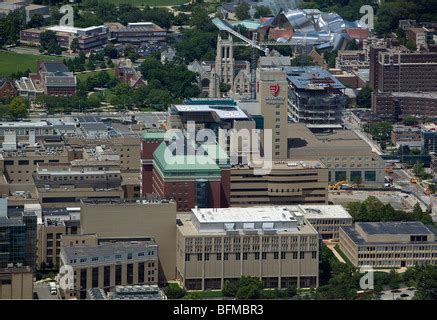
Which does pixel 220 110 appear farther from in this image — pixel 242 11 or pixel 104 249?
pixel 242 11

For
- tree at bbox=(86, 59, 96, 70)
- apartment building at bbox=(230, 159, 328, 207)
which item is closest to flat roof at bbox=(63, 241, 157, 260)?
apartment building at bbox=(230, 159, 328, 207)

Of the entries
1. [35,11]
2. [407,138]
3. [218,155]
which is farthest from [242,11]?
[218,155]

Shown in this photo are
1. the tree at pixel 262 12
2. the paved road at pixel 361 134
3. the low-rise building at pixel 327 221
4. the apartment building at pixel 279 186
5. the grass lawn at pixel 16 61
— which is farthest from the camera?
the tree at pixel 262 12

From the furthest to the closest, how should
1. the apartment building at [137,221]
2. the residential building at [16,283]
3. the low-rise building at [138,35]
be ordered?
the low-rise building at [138,35] → the apartment building at [137,221] → the residential building at [16,283]

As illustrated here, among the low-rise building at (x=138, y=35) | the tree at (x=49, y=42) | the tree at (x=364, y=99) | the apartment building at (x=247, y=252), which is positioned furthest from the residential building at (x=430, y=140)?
the tree at (x=49, y=42)

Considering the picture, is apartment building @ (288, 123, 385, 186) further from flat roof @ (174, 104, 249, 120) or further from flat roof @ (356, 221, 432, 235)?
flat roof @ (356, 221, 432, 235)

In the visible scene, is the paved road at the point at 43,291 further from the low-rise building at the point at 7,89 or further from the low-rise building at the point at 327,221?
the low-rise building at the point at 7,89
